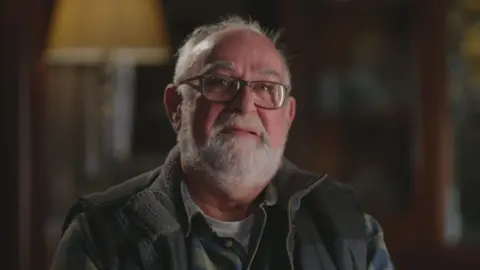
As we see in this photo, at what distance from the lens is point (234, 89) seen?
1.06 metres

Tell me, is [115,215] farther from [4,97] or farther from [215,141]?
[4,97]

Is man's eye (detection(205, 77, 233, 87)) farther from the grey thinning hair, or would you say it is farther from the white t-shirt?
the white t-shirt

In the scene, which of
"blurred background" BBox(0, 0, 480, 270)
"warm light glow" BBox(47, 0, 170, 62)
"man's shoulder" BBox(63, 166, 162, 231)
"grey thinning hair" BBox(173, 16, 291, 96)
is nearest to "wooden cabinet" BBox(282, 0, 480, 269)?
"blurred background" BBox(0, 0, 480, 270)

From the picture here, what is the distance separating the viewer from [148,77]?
2.46 meters

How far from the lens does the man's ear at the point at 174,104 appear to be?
1121mm

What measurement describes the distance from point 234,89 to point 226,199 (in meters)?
0.17

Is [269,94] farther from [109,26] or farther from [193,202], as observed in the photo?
[109,26]

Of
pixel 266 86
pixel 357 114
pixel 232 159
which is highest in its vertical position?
pixel 266 86

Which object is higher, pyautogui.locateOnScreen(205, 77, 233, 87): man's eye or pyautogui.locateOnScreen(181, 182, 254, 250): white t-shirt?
pyautogui.locateOnScreen(205, 77, 233, 87): man's eye

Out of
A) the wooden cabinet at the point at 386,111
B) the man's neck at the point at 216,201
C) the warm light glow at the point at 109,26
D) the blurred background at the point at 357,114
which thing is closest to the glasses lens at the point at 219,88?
the man's neck at the point at 216,201

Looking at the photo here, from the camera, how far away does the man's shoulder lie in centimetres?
104

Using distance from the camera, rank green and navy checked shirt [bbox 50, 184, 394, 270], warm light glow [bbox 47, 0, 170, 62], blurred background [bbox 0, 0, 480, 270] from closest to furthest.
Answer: green and navy checked shirt [bbox 50, 184, 394, 270]
warm light glow [bbox 47, 0, 170, 62]
blurred background [bbox 0, 0, 480, 270]

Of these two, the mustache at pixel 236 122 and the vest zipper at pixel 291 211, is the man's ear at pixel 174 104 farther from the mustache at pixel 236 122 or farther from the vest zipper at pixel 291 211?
the vest zipper at pixel 291 211

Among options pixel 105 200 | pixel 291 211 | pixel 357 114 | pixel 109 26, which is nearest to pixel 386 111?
pixel 357 114
